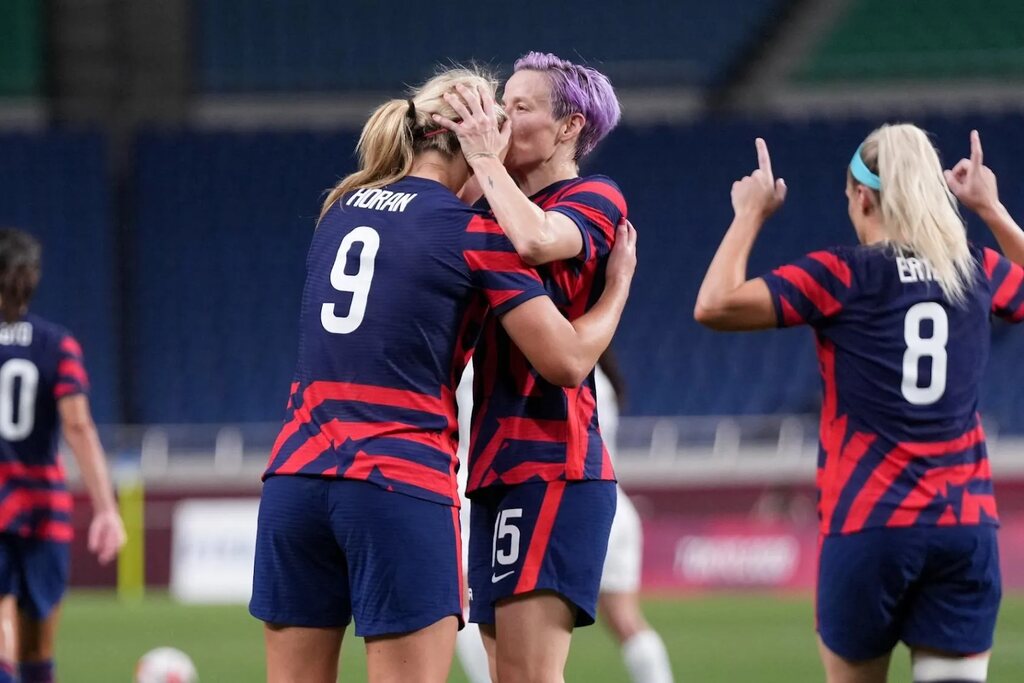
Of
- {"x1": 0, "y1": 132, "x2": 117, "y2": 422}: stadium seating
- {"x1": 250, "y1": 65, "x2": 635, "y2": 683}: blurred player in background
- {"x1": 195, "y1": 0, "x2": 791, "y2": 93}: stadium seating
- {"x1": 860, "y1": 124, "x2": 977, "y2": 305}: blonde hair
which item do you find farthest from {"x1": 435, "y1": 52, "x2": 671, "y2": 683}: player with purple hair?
{"x1": 195, "y1": 0, "x2": 791, "y2": 93}: stadium seating

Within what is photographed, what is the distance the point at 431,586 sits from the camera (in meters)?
3.46

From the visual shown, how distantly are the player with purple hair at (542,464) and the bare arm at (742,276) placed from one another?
356 mm

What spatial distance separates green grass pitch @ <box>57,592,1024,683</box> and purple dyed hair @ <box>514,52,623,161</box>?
4925 mm

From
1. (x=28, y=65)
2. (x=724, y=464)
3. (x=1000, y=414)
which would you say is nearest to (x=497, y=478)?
(x=724, y=464)

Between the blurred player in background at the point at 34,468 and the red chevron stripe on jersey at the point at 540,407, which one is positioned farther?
the blurred player in background at the point at 34,468

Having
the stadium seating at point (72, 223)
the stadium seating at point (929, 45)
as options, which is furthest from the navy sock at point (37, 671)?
the stadium seating at point (929, 45)

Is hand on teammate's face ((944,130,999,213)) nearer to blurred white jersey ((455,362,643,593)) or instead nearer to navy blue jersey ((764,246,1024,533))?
navy blue jersey ((764,246,1024,533))

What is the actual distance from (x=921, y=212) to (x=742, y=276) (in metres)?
0.50

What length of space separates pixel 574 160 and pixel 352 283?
36.2 inches

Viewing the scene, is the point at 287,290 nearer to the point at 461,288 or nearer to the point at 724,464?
the point at 724,464

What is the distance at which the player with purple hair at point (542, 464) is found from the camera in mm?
3896

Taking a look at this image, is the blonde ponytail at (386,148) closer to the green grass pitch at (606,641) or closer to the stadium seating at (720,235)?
the green grass pitch at (606,641)

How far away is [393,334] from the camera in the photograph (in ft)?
11.4

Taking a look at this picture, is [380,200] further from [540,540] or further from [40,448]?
[40,448]
